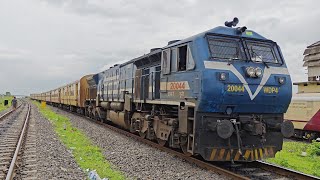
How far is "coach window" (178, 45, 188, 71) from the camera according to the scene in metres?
9.70

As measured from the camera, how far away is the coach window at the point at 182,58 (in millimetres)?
9695

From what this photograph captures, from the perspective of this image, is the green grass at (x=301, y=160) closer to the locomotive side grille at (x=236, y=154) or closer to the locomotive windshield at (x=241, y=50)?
the locomotive side grille at (x=236, y=154)

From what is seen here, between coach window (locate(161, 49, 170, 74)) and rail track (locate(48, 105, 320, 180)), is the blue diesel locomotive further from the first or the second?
rail track (locate(48, 105, 320, 180))

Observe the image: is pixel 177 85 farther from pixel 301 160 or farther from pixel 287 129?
pixel 301 160

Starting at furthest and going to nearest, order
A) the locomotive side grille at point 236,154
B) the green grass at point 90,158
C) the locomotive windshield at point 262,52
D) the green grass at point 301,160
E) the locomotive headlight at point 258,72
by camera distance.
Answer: the green grass at point 301,160 < the locomotive windshield at point 262,52 < the locomotive headlight at point 258,72 < the locomotive side grille at point 236,154 < the green grass at point 90,158

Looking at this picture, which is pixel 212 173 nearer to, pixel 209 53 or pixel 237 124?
pixel 237 124

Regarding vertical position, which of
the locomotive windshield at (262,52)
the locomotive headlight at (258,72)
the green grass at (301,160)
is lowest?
the green grass at (301,160)

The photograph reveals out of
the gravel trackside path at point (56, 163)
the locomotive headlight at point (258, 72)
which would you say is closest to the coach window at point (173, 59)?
the locomotive headlight at point (258, 72)

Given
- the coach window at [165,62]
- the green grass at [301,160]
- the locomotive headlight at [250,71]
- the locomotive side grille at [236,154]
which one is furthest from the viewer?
the coach window at [165,62]

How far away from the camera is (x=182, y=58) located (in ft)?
32.2

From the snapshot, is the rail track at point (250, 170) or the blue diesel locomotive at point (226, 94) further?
the blue diesel locomotive at point (226, 94)

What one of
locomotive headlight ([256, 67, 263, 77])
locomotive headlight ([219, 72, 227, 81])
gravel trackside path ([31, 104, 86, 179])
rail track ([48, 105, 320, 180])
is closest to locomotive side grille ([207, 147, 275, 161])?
rail track ([48, 105, 320, 180])

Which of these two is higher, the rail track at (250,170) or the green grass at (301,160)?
the rail track at (250,170)

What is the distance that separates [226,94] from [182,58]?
1.92m
